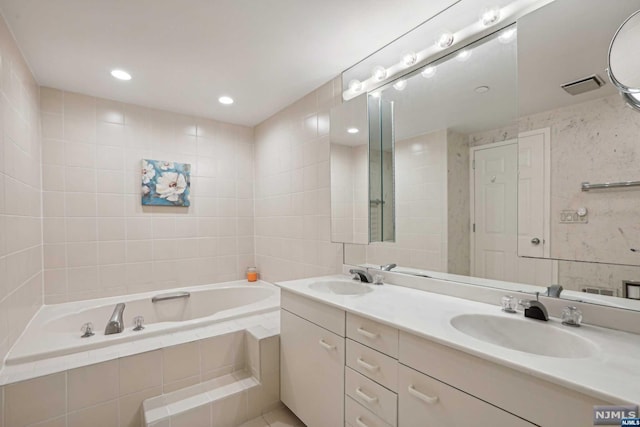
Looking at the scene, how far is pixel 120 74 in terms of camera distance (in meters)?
2.16

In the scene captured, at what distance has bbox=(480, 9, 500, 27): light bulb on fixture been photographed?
1398mm

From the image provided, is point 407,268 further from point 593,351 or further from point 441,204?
point 593,351

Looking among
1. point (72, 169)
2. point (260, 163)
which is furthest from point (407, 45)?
point (72, 169)

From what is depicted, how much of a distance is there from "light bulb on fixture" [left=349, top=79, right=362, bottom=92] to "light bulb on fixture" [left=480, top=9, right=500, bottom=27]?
32.6 inches

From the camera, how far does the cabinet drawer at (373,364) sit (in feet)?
3.71

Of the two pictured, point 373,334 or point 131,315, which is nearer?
point 373,334

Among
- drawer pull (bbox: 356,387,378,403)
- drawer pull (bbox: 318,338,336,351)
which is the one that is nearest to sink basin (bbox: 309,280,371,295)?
drawer pull (bbox: 318,338,336,351)

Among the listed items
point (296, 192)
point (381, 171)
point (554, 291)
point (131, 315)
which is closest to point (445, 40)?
point (381, 171)

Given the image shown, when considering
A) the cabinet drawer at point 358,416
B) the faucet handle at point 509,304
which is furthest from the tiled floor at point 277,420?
the faucet handle at point 509,304

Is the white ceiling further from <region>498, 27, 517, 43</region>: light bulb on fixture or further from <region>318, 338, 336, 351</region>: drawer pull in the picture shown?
<region>318, 338, 336, 351</region>: drawer pull

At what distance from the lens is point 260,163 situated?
130 inches

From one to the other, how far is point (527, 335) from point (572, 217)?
491mm

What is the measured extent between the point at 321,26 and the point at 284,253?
1.95 meters

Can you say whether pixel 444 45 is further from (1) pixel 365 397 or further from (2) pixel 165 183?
(2) pixel 165 183
